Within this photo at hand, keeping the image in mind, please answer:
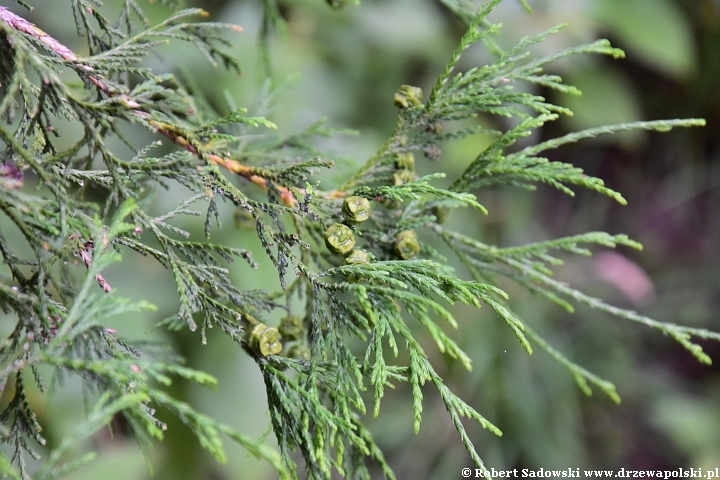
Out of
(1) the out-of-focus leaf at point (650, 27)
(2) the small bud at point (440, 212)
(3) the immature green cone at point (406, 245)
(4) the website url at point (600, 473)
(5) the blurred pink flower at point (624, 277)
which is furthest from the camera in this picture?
(5) the blurred pink flower at point (624, 277)

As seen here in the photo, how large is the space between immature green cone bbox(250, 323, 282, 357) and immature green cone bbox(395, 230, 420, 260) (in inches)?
8.1

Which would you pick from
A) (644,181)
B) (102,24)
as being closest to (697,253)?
(644,181)

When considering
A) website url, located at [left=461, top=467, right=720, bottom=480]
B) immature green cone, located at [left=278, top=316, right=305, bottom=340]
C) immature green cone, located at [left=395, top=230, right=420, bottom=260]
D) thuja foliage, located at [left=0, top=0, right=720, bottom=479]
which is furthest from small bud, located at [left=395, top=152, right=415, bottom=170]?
website url, located at [left=461, top=467, right=720, bottom=480]

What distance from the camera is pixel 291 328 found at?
2.70ft

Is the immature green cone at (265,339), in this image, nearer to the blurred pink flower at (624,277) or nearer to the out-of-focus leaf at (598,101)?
the out-of-focus leaf at (598,101)

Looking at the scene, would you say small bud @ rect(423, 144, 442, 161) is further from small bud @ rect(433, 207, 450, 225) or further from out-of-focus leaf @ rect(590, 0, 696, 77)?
out-of-focus leaf @ rect(590, 0, 696, 77)

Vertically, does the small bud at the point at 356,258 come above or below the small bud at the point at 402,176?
below

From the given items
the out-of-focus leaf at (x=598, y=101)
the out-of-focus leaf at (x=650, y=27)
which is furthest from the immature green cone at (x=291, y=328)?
the out-of-focus leaf at (x=650, y=27)

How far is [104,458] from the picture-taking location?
5.46 ft

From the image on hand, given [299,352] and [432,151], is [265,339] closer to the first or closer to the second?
[299,352]

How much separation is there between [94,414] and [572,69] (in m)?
2.66

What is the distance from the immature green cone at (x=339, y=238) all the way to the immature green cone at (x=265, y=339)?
0.43 ft

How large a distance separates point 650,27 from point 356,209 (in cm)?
243

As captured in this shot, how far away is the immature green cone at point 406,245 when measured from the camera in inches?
31.3
